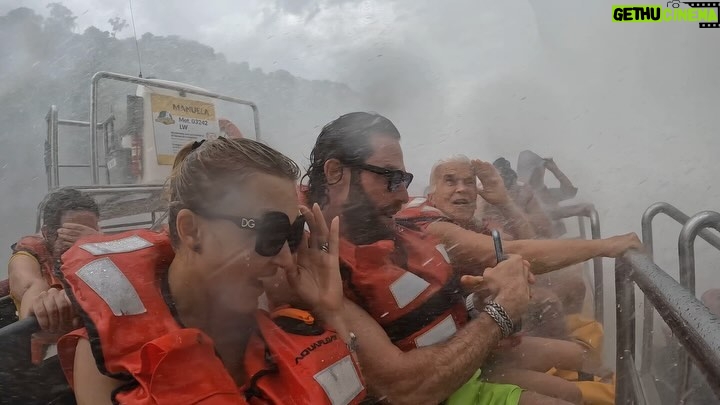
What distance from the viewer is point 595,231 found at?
282 cm

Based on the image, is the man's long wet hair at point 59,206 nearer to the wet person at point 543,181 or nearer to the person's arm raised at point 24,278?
the person's arm raised at point 24,278

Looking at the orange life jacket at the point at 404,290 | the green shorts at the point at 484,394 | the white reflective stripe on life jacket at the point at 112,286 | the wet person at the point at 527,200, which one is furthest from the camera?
the wet person at the point at 527,200

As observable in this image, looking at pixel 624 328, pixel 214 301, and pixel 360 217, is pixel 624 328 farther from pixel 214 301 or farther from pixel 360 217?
pixel 214 301

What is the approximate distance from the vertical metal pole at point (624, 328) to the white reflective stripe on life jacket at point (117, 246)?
140cm

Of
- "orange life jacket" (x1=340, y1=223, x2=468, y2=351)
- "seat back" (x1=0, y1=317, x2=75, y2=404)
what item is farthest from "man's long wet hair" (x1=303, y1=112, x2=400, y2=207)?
"seat back" (x1=0, y1=317, x2=75, y2=404)

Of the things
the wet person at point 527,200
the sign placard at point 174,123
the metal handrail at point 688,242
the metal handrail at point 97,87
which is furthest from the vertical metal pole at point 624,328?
the sign placard at point 174,123

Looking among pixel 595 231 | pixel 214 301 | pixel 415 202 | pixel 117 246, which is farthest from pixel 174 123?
pixel 595 231

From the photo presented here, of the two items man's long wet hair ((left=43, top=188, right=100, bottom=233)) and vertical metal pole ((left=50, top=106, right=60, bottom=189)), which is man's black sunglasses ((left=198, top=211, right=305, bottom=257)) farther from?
vertical metal pole ((left=50, top=106, right=60, bottom=189))

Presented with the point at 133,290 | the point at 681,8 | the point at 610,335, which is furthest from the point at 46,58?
the point at 681,8

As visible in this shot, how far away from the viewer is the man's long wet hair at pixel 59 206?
1681 mm

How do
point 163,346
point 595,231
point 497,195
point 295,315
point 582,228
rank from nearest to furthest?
point 163,346, point 295,315, point 497,195, point 595,231, point 582,228

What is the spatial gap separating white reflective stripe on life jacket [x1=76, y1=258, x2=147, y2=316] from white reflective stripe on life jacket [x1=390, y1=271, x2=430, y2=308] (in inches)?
26.7

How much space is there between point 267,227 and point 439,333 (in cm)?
68

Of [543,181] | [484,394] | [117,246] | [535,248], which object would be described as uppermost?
[543,181]
